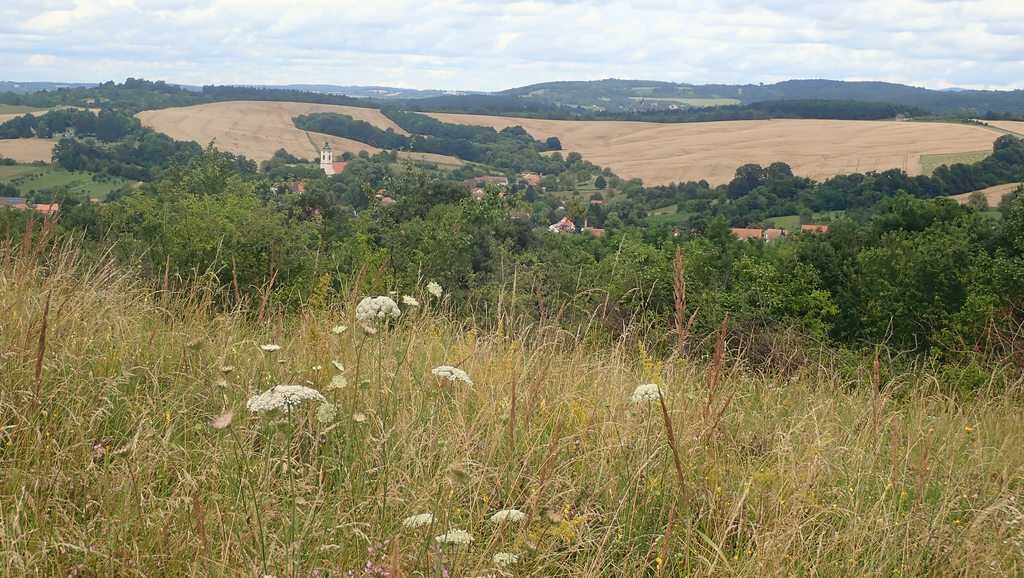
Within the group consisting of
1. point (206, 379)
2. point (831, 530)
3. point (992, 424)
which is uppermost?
point (206, 379)

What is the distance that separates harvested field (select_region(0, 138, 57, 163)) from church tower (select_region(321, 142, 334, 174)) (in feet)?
66.9

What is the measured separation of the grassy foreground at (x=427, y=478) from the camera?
232cm

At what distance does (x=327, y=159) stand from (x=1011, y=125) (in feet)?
201

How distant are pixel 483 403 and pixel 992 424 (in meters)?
3.09

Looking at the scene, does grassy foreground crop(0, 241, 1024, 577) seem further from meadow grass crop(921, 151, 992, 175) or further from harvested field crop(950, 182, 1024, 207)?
meadow grass crop(921, 151, 992, 175)

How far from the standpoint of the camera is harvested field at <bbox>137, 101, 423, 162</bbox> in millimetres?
74125

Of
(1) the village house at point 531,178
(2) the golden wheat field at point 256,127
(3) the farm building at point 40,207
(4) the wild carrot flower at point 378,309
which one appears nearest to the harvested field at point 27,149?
(2) the golden wheat field at point 256,127

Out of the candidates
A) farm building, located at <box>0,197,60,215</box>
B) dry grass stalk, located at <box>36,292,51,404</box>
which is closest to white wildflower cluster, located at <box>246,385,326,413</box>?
dry grass stalk, located at <box>36,292,51,404</box>

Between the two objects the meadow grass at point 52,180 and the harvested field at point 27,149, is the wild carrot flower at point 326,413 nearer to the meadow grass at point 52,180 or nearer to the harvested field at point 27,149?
the meadow grass at point 52,180

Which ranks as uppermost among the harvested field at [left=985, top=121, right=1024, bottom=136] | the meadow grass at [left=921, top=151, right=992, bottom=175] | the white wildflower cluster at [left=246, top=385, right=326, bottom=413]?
the harvested field at [left=985, top=121, right=1024, bottom=136]

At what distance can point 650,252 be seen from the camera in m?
21.5

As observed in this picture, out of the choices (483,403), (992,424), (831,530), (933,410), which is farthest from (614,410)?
(992,424)

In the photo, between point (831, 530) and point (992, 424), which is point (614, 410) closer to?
point (831, 530)

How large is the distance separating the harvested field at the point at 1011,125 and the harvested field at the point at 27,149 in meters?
77.3
